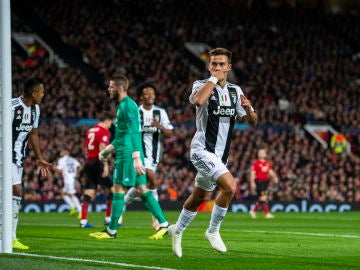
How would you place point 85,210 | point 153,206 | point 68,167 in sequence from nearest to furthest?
point 153,206, point 85,210, point 68,167

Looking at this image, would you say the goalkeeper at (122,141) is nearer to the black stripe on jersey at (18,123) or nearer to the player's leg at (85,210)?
the black stripe on jersey at (18,123)

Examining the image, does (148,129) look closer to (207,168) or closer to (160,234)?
(160,234)

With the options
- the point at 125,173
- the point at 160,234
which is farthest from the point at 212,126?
the point at 160,234

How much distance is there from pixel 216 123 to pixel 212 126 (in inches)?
2.6

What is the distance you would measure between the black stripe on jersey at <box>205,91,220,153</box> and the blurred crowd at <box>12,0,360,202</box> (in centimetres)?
1874

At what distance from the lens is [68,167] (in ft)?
88.8

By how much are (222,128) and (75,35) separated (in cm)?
2901

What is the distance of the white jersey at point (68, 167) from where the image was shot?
87.4 ft

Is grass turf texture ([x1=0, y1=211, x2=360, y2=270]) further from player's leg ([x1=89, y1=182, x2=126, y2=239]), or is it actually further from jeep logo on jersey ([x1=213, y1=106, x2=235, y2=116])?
jeep logo on jersey ([x1=213, y1=106, x2=235, y2=116])

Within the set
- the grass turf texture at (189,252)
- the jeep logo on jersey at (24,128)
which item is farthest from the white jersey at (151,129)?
the jeep logo on jersey at (24,128)

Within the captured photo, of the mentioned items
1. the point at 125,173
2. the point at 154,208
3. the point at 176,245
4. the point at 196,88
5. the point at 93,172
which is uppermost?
the point at 196,88

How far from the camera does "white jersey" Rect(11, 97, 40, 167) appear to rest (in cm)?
1171

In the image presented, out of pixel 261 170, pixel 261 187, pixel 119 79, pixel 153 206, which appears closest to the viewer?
pixel 119 79

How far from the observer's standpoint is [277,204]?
31266 millimetres
